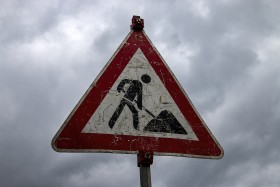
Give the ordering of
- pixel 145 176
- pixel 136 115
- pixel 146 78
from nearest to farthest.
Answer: pixel 145 176 < pixel 136 115 < pixel 146 78

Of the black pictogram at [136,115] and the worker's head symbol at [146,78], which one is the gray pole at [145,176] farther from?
the worker's head symbol at [146,78]

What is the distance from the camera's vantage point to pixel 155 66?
2189 millimetres

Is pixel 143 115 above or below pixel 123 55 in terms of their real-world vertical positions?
below

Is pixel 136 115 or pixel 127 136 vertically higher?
pixel 136 115

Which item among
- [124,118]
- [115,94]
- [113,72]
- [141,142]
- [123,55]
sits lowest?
[141,142]

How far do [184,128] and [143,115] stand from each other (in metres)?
0.26

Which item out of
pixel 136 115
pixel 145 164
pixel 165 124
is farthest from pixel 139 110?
pixel 145 164

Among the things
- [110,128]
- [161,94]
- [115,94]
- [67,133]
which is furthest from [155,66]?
[67,133]

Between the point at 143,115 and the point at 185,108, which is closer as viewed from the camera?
the point at 143,115

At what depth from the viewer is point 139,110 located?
1953 millimetres

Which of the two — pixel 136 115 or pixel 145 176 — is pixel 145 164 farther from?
pixel 136 115

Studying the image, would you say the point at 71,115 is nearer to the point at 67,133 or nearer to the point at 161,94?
the point at 67,133

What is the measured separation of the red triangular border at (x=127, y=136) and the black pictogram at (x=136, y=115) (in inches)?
2.2

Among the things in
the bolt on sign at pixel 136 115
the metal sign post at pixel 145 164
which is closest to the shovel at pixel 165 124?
the bolt on sign at pixel 136 115
